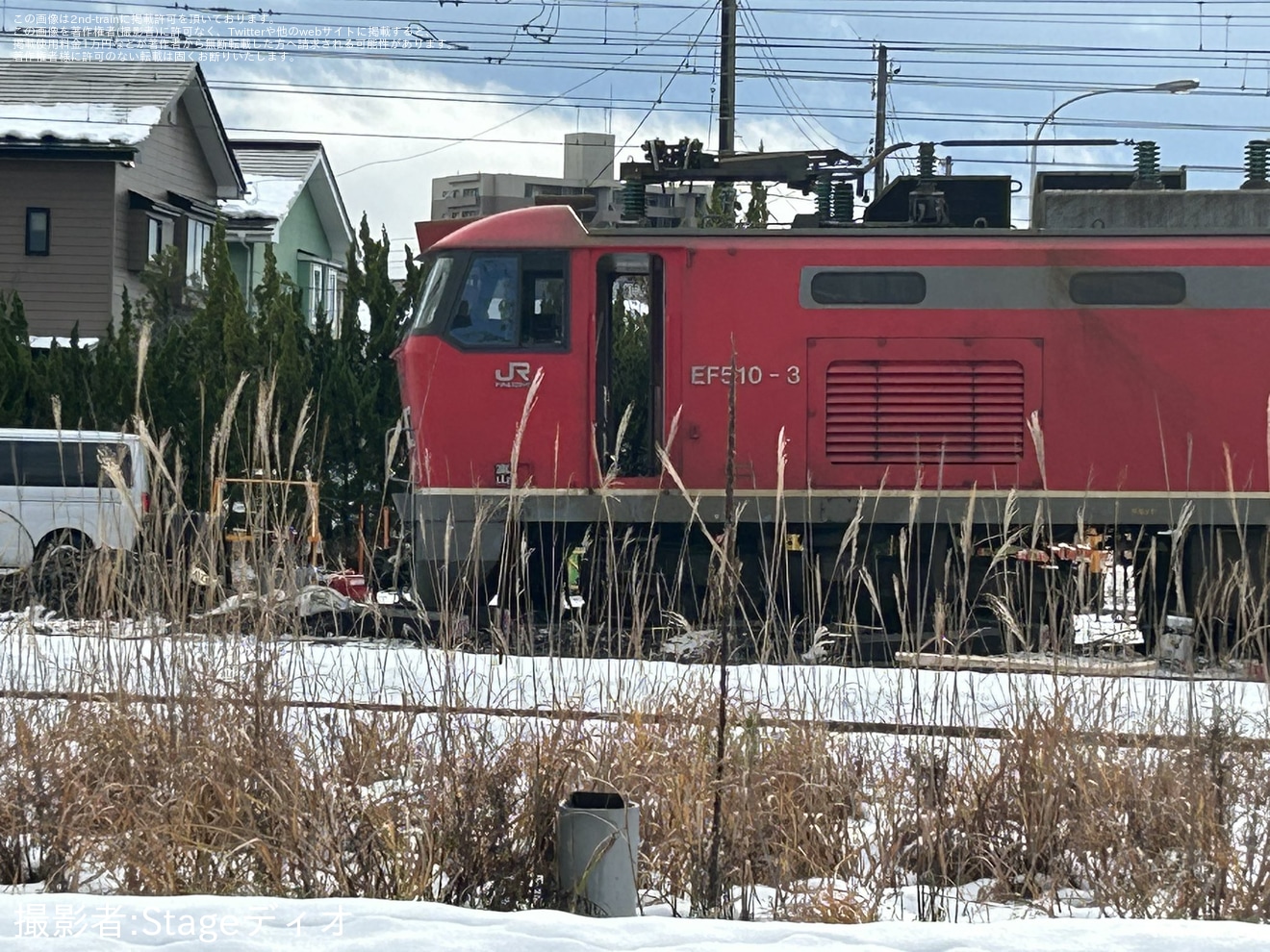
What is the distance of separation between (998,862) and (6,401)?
1462 cm

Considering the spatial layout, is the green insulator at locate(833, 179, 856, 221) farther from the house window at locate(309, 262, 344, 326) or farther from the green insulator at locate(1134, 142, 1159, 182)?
the house window at locate(309, 262, 344, 326)

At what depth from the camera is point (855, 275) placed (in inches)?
390

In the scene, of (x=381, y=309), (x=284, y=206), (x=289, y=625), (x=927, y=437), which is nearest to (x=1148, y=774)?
(x=289, y=625)

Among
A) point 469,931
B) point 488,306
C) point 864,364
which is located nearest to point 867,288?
point 864,364

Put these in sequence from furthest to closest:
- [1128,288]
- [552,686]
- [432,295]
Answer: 1. [432,295]
2. [1128,288]
3. [552,686]

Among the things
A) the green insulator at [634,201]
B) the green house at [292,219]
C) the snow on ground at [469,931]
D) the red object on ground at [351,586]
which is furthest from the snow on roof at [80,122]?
the snow on ground at [469,931]

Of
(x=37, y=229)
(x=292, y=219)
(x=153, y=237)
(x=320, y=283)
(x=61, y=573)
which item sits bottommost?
(x=61, y=573)

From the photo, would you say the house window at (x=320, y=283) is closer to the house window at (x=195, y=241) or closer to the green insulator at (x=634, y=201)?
the house window at (x=195, y=241)

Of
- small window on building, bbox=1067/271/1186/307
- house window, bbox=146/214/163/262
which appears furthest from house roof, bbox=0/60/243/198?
small window on building, bbox=1067/271/1186/307

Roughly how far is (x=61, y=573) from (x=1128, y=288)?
7.03 metres

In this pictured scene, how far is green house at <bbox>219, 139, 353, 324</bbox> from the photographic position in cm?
3130

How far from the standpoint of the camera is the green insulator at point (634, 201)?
10.5 metres

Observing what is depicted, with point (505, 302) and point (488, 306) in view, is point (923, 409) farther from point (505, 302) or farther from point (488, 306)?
point (488, 306)

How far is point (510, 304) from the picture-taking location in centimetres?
997
